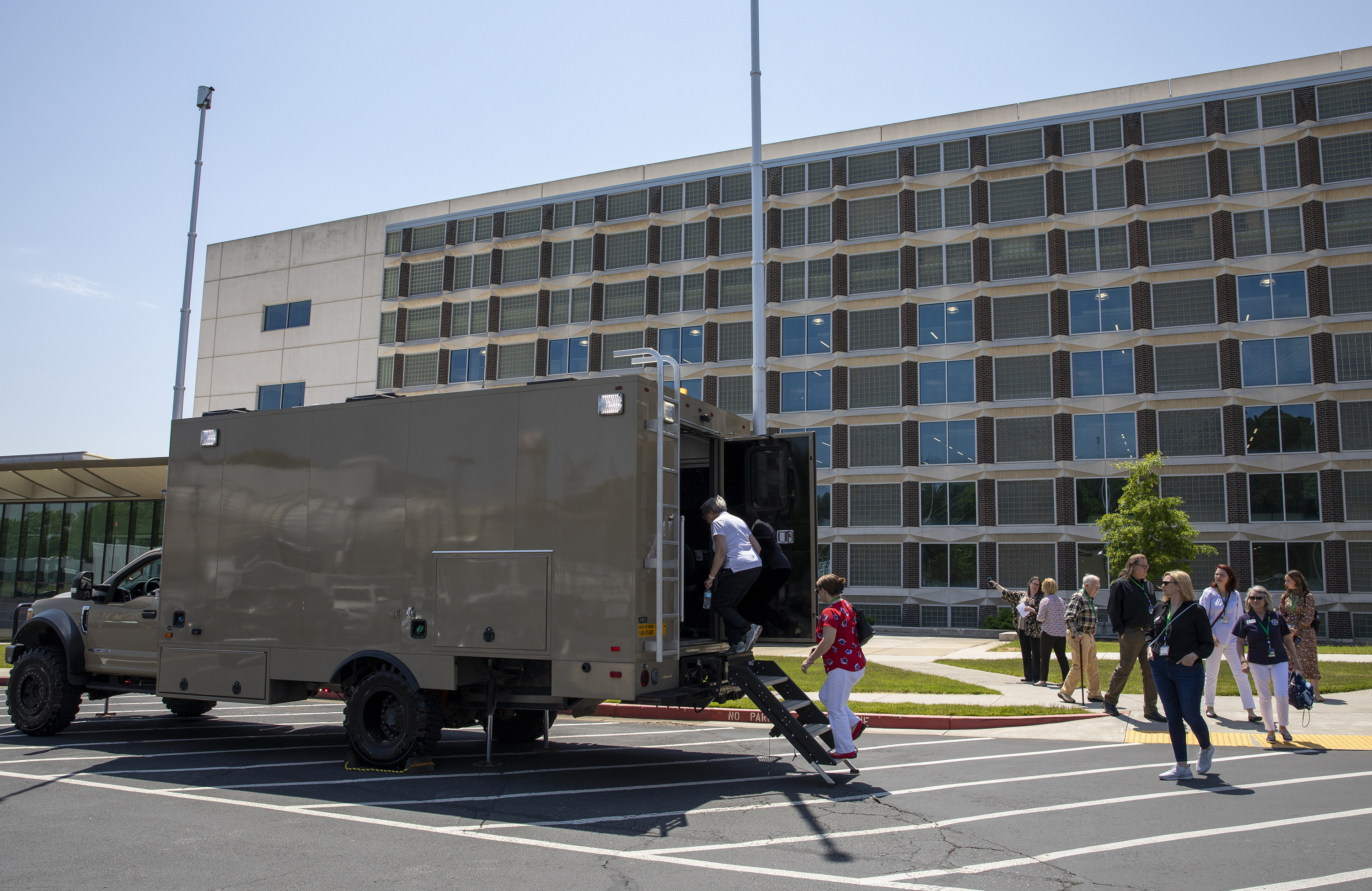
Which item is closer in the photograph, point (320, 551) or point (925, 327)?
point (320, 551)

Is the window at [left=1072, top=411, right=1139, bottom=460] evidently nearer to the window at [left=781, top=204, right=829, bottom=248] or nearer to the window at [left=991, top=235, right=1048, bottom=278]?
the window at [left=991, top=235, right=1048, bottom=278]

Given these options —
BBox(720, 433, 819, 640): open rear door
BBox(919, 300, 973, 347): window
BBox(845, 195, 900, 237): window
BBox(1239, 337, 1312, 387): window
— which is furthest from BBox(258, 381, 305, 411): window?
BBox(720, 433, 819, 640): open rear door

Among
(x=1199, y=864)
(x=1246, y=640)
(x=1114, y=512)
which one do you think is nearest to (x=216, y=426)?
(x=1199, y=864)

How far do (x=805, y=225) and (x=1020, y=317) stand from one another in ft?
31.1

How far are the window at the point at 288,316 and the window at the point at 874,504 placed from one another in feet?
93.9

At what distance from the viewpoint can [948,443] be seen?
123ft

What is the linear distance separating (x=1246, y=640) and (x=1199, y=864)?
17.3ft

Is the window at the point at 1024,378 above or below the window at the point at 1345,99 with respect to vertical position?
below

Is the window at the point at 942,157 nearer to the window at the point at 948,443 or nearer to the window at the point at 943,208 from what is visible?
the window at the point at 943,208

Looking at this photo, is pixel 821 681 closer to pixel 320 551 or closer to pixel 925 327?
pixel 320 551

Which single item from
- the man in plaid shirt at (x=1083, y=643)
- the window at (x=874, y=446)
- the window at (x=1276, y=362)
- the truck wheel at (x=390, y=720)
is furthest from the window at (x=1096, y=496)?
the truck wheel at (x=390, y=720)

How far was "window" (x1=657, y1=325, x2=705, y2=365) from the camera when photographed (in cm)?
4125

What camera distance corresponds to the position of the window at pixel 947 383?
3744cm

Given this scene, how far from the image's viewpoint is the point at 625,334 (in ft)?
141
